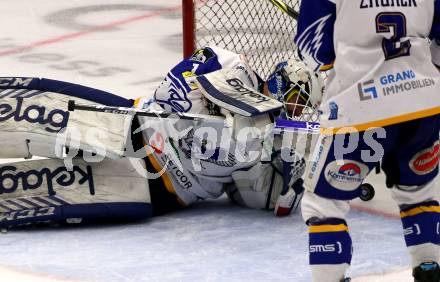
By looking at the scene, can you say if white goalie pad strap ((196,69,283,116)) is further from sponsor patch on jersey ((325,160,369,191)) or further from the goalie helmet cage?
the goalie helmet cage

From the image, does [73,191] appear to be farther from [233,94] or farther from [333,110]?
[333,110]

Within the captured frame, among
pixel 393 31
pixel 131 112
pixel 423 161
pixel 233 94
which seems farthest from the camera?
pixel 131 112

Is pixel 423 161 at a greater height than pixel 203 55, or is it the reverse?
pixel 203 55

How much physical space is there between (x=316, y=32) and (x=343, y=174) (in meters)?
0.34

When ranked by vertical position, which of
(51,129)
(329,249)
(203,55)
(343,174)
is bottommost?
(329,249)

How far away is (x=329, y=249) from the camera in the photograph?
2.83 m

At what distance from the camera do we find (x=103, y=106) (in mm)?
3773

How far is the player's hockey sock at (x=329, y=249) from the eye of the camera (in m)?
2.83

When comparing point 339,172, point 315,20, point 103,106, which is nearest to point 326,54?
point 315,20

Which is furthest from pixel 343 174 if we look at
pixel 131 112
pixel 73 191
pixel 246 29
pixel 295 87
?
pixel 246 29

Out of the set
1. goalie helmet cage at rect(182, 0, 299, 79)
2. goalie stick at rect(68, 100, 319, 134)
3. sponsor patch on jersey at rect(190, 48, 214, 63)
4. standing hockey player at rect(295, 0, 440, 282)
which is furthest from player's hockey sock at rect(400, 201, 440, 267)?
goalie helmet cage at rect(182, 0, 299, 79)

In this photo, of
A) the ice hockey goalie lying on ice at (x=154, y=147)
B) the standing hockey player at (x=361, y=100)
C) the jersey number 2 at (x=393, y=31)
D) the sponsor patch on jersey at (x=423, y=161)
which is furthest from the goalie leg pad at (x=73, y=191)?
the jersey number 2 at (x=393, y=31)

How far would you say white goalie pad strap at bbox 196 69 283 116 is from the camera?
3.48m

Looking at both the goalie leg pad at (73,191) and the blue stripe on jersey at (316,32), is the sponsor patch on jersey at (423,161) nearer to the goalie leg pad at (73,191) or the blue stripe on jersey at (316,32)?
the blue stripe on jersey at (316,32)
